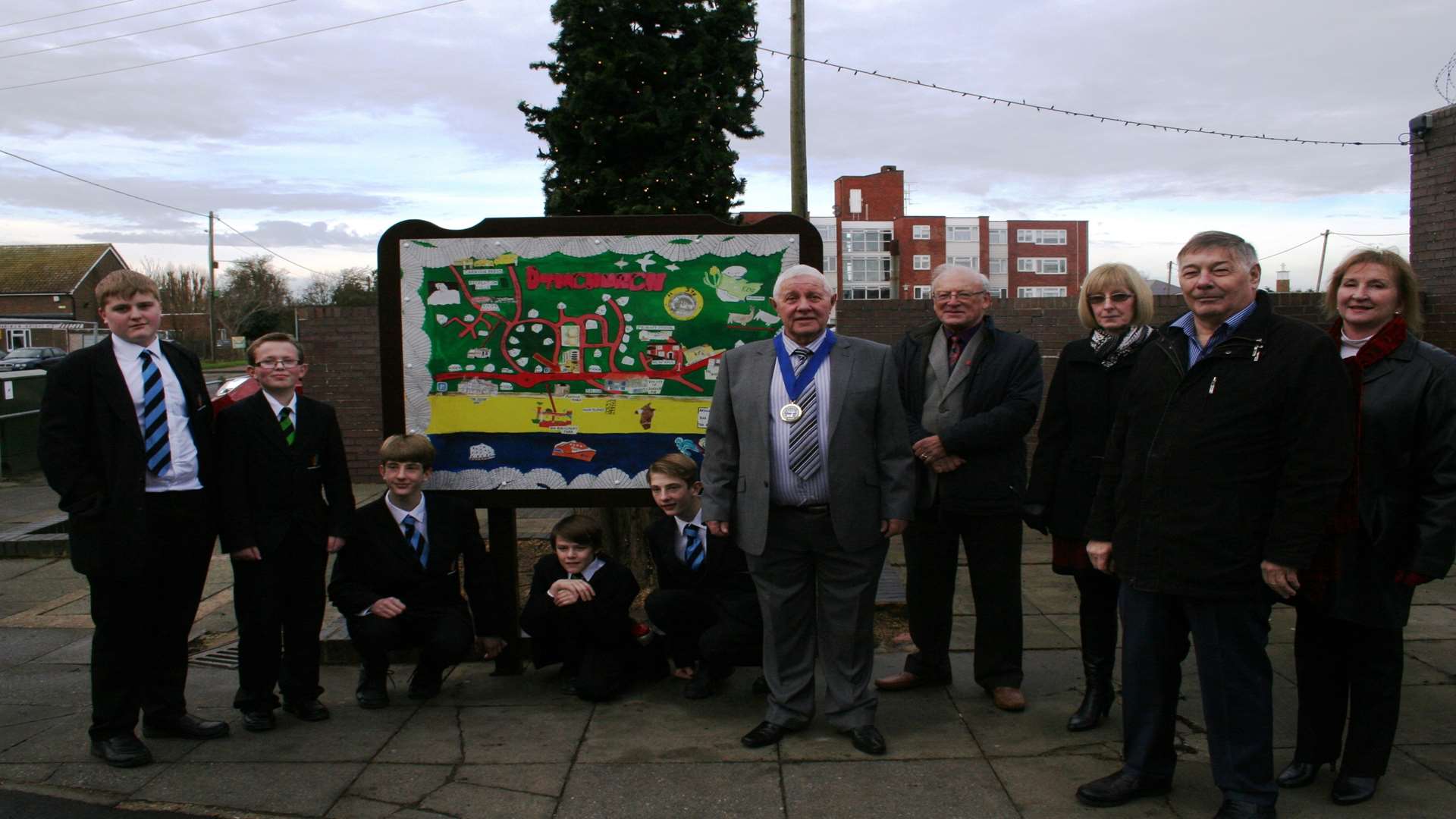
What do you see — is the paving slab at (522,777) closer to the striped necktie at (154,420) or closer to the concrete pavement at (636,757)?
the concrete pavement at (636,757)

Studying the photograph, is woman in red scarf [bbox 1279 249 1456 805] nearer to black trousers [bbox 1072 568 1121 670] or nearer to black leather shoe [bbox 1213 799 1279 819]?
black leather shoe [bbox 1213 799 1279 819]

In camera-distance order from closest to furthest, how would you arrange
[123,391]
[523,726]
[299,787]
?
[299,787] < [123,391] < [523,726]

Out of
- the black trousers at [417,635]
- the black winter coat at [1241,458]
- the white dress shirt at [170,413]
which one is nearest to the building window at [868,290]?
Answer: the black trousers at [417,635]

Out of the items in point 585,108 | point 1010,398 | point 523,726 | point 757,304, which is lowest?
point 523,726

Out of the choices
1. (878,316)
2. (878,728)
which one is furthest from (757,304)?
(878,316)

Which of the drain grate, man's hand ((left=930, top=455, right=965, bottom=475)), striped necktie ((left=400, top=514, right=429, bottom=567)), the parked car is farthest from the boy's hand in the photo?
the parked car

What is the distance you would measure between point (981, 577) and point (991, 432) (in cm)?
66

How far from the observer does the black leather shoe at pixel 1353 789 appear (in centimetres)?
354

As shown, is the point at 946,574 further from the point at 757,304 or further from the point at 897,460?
the point at 757,304

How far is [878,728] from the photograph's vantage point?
433 centimetres

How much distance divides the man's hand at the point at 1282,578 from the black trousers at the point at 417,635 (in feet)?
10.6

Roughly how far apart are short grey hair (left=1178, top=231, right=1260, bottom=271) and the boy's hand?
3.39 m

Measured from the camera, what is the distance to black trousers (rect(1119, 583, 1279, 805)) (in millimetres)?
3301

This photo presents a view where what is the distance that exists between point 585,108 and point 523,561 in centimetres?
333
